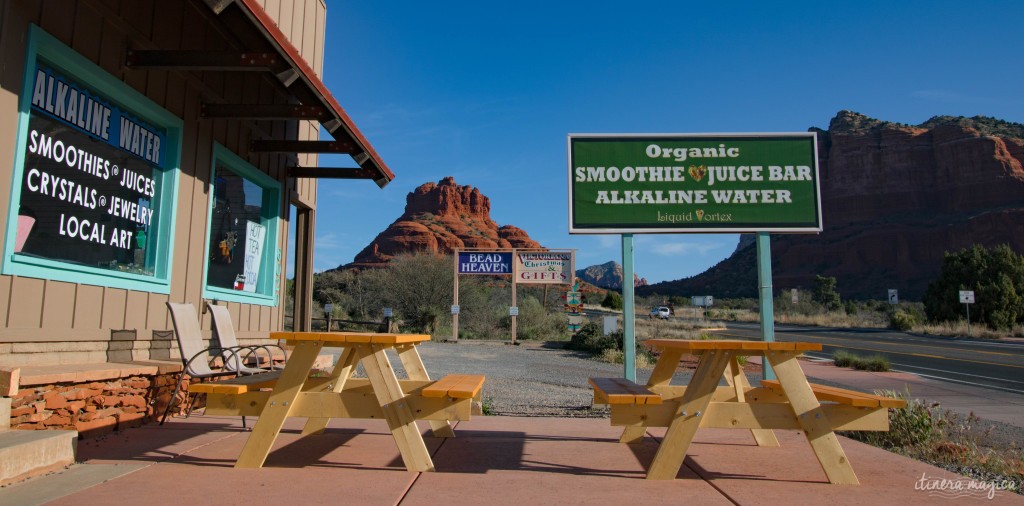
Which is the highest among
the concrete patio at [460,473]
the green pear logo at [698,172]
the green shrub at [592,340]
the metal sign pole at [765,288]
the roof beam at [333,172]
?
the roof beam at [333,172]

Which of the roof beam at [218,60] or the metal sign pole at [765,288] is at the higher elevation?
the roof beam at [218,60]

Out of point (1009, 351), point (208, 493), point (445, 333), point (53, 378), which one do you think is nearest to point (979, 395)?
point (208, 493)

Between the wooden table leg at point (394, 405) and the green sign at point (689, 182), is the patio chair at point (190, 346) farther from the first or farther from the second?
the green sign at point (689, 182)

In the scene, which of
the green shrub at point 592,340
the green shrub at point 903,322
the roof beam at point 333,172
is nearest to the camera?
the roof beam at point 333,172

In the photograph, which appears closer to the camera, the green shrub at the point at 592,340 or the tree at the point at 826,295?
the green shrub at the point at 592,340

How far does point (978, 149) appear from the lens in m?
90.8

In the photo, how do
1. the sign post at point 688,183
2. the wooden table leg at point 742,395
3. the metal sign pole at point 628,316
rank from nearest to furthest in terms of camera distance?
the wooden table leg at point 742,395, the metal sign pole at point 628,316, the sign post at point 688,183

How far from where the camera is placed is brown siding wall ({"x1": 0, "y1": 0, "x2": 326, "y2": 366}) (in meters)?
4.09

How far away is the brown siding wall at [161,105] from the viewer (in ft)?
13.4

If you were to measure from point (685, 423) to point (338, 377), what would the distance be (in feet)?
8.08

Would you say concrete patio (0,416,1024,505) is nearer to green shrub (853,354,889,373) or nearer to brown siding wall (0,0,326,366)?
brown siding wall (0,0,326,366)

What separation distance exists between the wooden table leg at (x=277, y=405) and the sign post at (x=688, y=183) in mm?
3928

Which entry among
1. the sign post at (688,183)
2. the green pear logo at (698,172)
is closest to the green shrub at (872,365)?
the sign post at (688,183)

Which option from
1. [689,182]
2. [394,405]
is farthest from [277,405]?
[689,182]
